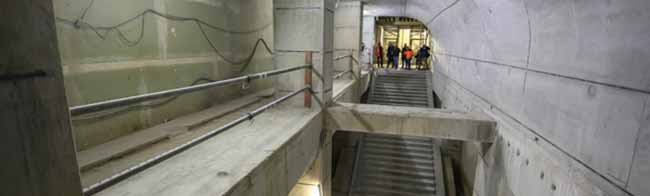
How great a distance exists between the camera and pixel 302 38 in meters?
5.49

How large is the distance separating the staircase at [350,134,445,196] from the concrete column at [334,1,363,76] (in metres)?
2.98

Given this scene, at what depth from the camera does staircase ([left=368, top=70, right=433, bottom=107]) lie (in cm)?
1269

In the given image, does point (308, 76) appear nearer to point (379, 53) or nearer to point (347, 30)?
point (347, 30)

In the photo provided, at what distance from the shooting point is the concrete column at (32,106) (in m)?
1.08

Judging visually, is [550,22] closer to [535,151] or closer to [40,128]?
[535,151]

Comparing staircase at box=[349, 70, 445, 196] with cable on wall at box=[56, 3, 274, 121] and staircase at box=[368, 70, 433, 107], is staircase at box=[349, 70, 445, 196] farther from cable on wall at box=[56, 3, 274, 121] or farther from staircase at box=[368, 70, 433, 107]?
cable on wall at box=[56, 3, 274, 121]

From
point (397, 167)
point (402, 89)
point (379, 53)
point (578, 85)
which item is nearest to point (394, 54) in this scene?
point (379, 53)

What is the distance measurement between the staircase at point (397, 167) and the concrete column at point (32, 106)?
323 inches

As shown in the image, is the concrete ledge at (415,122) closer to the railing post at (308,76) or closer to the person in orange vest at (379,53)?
the railing post at (308,76)

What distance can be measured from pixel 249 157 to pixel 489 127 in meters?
4.03

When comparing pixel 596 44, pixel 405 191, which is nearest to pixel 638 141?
pixel 596 44

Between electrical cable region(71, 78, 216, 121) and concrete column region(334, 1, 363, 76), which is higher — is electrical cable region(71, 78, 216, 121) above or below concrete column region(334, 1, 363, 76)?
below

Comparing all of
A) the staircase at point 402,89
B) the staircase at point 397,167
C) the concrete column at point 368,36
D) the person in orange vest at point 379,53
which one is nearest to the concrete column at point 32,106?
the staircase at point 397,167

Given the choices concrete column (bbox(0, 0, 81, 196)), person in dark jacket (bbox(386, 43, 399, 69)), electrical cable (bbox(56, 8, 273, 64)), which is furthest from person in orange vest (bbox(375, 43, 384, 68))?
concrete column (bbox(0, 0, 81, 196))
